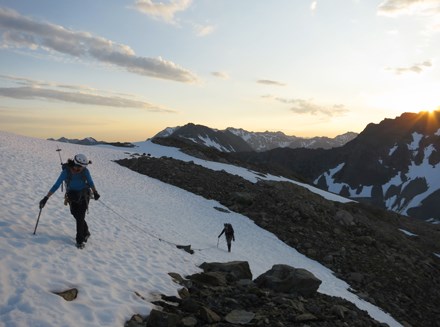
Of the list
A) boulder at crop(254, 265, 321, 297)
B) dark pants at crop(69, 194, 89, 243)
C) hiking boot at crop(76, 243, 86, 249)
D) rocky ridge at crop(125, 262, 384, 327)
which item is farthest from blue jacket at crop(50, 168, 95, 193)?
boulder at crop(254, 265, 321, 297)

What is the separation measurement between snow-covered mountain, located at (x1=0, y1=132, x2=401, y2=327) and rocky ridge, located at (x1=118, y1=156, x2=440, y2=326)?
2.07 meters

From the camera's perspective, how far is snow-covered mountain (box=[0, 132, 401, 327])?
25.5 feet

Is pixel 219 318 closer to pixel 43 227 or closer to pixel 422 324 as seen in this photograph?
pixel 43 227

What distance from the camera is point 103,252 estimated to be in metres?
12.0

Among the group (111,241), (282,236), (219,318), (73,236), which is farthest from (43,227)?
(282,236)

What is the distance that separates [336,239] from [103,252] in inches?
1044

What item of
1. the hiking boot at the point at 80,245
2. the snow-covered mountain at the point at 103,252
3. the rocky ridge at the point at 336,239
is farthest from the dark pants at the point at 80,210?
the rocky ridge at the point at 336,239

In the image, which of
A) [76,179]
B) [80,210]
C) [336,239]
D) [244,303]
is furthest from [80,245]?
[336,239]

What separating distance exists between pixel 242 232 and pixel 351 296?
972 cm

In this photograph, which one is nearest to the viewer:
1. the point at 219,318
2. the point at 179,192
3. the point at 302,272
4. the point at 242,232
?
the point at 219,318

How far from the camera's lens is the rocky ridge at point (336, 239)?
26984 mm

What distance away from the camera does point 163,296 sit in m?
9.77

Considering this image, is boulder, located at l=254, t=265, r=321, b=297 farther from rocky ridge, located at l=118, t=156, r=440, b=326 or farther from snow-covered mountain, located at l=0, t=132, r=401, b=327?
rocky ridge, located at l=118, t=156, r=440, b=326

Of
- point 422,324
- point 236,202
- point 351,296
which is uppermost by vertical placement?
point 236,202
